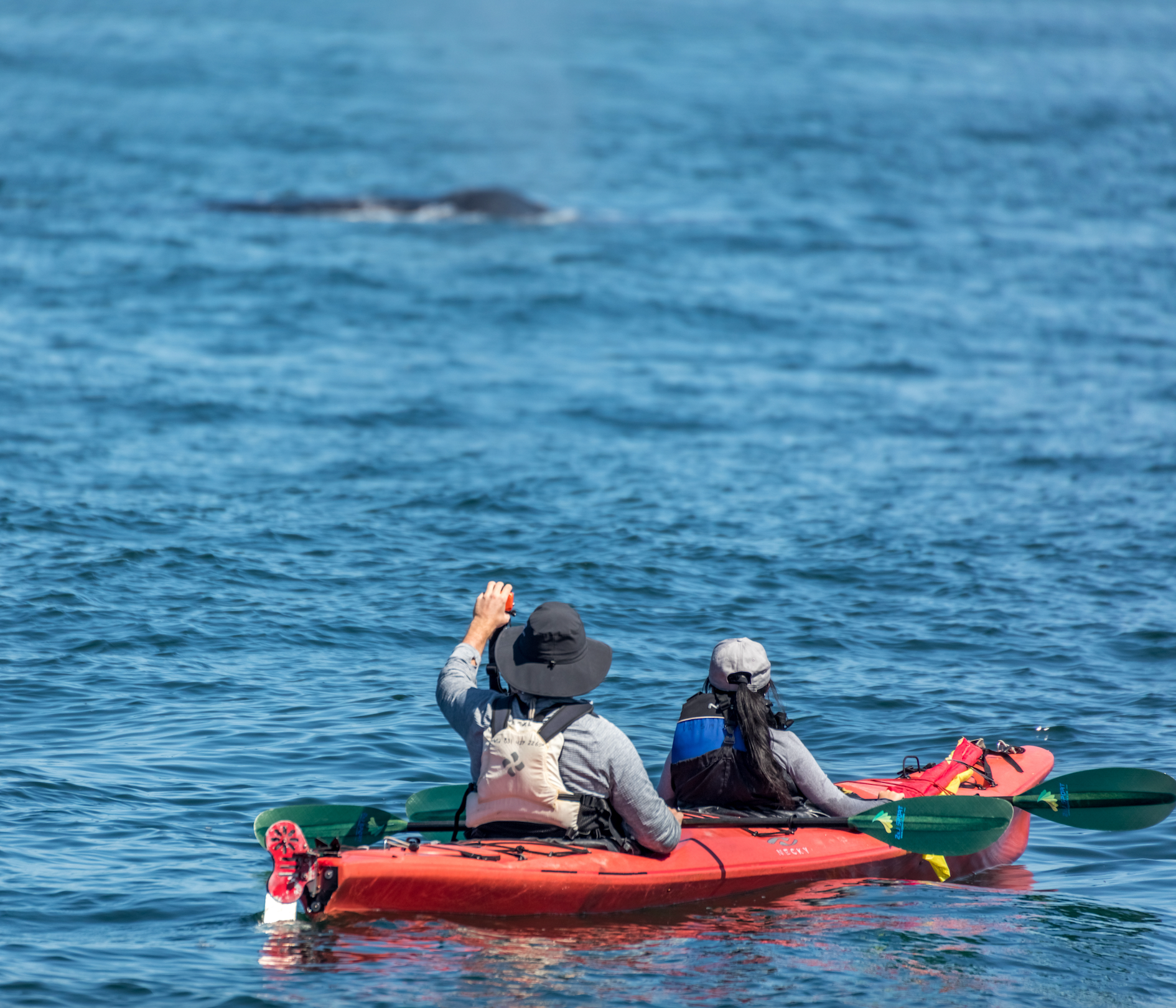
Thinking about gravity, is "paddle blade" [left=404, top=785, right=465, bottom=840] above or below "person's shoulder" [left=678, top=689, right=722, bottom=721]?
below

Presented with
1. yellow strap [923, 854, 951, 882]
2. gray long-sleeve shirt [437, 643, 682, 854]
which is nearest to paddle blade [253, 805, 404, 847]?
gray long-sleeve shirt [437, 643, 682, 854]

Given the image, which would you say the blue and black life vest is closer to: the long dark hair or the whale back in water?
the long dark hair

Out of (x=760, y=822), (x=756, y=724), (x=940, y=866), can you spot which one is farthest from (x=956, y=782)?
(x=756, y=724)

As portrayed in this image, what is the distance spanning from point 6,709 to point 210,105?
123ft

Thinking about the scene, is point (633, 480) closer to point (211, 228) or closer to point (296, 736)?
point (296, 736)

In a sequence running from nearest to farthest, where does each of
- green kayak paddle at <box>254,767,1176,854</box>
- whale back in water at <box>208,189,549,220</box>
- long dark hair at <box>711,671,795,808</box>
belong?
long dark hair at <box>711,671,795,808</box>, green kayak paddle at <box>254,767,1176,854</box>, whale back in water at <box>208,189,549,220</box>

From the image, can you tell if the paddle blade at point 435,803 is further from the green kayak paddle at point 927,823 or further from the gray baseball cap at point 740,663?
the gray baseball cap at point 740,663

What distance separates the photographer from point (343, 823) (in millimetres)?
7531

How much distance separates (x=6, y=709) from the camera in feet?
32.8

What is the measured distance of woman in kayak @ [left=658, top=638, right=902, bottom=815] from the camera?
7.47m

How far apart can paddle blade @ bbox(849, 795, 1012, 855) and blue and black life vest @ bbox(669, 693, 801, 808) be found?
579 mm

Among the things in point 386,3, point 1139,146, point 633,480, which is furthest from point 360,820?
point 386,3

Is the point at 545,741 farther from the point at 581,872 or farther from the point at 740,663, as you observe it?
the point at 740,663

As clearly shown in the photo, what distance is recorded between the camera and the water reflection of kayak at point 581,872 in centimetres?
678
